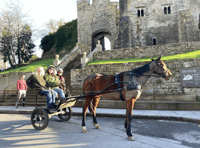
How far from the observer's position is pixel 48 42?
34562 mm

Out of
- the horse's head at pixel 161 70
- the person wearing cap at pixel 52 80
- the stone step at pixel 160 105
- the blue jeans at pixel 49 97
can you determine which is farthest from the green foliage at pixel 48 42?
the horse's head at pixel 161 70

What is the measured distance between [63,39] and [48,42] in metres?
4.47

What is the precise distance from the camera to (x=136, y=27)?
2372 centimetres

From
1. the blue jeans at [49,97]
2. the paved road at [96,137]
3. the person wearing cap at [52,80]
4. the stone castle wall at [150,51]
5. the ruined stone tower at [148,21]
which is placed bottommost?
the paved road at [96,137]

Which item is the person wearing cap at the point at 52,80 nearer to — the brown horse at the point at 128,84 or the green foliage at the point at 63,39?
the brown horse at the point at 128,84

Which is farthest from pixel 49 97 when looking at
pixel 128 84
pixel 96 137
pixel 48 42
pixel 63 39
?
pixel 48 42

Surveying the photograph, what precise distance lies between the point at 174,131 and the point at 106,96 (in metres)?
2.41

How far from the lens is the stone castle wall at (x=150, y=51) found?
47.3ft

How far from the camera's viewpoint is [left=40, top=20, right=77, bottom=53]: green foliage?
3144cm

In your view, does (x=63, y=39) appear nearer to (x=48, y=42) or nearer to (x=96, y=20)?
(x=48, y=42)

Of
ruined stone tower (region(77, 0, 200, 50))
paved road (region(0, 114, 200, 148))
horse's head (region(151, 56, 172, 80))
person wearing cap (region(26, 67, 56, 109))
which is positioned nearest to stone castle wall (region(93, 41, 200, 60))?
ruined stone tower (region(77, 0, 200, 50))

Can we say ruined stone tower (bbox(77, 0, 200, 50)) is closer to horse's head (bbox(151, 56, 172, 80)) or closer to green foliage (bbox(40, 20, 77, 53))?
green foliage (bbox(40, 20, 77, 53))

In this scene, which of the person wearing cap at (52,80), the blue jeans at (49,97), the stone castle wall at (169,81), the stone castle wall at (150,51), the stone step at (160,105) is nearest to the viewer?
the blue jeans at (49,97)

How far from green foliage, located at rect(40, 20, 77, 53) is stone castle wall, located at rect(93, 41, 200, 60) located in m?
15.3
